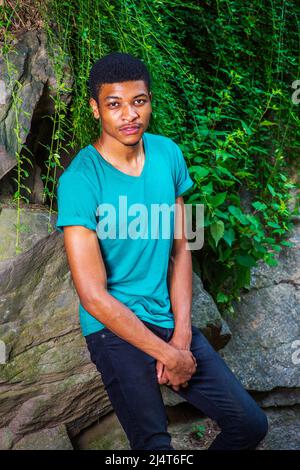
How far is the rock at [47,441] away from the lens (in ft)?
10.8

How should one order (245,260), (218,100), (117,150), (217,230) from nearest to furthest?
1. (117,150)
2. (217,230)
3. (245,260)
4. (218,100)

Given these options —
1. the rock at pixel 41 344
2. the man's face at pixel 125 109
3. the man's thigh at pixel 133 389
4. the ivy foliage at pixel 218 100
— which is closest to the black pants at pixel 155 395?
the man's thigh at pixel 133 389

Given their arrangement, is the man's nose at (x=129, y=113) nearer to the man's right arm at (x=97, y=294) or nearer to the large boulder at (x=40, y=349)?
the man's right arm at (x=97, y=294)

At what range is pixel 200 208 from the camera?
3.50 m

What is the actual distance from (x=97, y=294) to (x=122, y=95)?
0.74 metres

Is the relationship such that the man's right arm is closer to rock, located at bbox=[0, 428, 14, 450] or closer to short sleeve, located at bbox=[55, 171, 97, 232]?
short sleeve, located at bbox=[55, 171, 97, 232]

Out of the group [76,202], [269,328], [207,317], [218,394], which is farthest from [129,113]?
[269,328]

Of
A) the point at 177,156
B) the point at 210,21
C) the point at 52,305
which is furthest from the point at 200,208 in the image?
the point at 210,21

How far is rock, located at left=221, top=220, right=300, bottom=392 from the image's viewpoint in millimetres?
3957

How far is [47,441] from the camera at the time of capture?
3.34m

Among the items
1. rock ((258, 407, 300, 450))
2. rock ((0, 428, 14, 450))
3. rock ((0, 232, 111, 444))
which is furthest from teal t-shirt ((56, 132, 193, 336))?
rock ((258, 407, 300, 450))

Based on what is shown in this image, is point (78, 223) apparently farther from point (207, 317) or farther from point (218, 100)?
point (218, 100)

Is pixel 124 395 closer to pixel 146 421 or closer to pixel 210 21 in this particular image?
pixel 146 421

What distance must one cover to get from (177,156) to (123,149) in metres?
0.29
